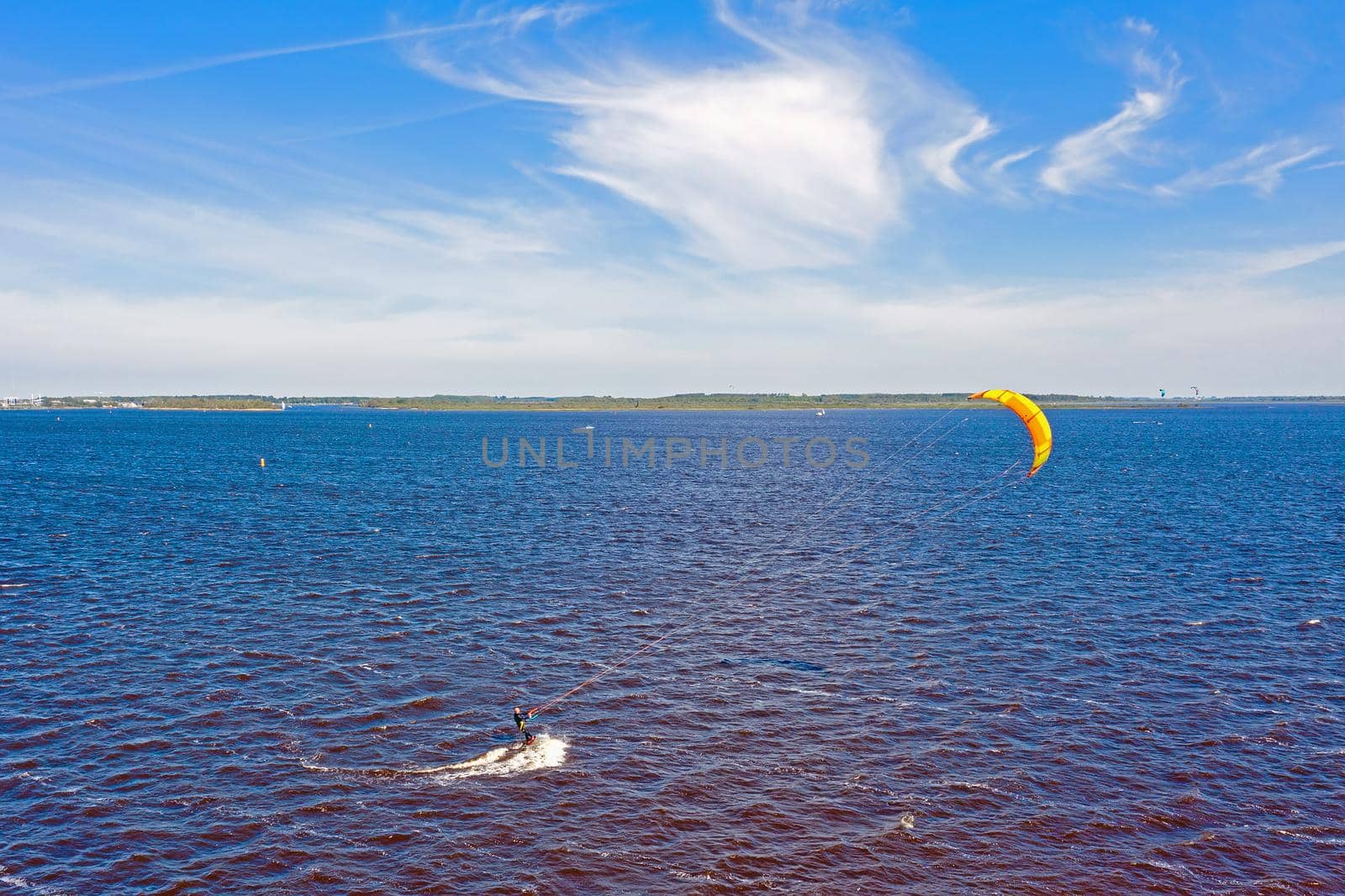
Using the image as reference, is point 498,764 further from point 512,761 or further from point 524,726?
point 524,726

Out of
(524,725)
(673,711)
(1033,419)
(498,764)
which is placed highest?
(1033,419)

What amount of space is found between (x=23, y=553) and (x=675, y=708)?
52.5 metres

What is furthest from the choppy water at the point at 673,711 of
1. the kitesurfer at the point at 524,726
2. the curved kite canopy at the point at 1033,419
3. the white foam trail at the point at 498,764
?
the curved kite canopy at the point at 1033,419

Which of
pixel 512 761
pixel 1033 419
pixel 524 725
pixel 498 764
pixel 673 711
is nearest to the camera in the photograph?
pixel 498 764

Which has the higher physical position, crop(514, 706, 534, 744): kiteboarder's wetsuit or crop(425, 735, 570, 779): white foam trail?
crop(514, 706, 534, 744): kiteboarder's wetsuit

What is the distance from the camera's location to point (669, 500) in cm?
9019

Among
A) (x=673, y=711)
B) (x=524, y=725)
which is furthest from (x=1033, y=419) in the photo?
(x=524, y=725)

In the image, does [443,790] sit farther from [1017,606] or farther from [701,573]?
[1017,606]

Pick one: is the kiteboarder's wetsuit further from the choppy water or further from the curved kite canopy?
the curved kite canopy

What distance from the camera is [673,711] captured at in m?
31.9

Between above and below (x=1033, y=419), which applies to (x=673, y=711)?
below

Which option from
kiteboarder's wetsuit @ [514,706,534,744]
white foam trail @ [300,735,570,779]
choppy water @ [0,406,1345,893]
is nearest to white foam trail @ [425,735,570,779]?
white foam trail @ [300,735,570,779]

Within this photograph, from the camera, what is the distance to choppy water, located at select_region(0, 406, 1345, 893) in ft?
74.4

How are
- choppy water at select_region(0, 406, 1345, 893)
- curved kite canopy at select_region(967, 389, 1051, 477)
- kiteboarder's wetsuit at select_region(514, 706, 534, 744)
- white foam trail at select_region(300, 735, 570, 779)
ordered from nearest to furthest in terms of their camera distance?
choppy water at select_region(0, 406, 1345, 893), white foam trail at select_region(300, 735, 570, 779), kiteboarder's wetsuit at select_region(514, 706, 534, 744), curved kite canopy at select_region(967, 389, 1051, 477)
